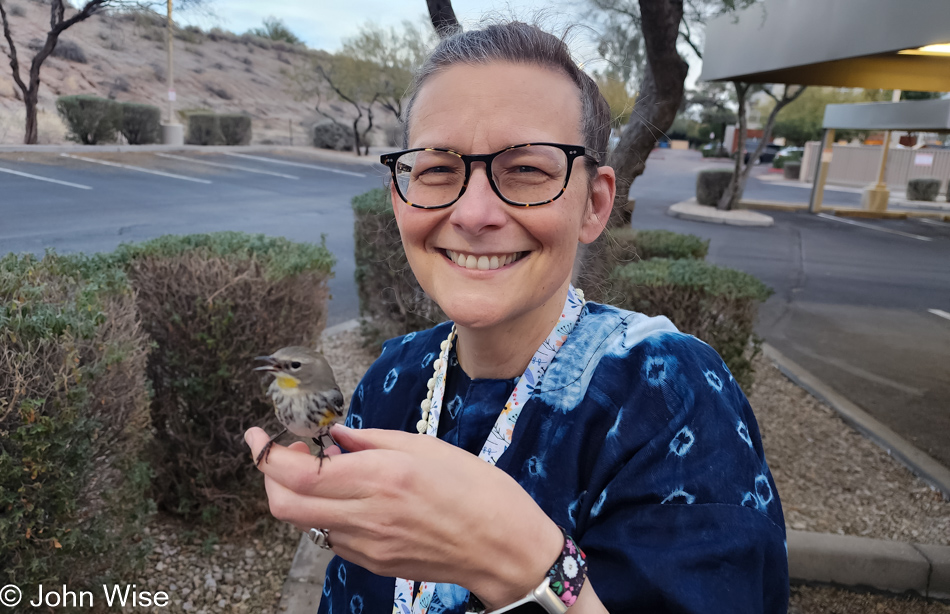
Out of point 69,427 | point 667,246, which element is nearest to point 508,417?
point 69,427

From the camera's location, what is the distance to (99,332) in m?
2.70

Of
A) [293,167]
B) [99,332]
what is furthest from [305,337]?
[293,167]

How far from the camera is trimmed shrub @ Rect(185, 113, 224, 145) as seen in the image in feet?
20.3

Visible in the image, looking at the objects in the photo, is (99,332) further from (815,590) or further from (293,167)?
(293,167)

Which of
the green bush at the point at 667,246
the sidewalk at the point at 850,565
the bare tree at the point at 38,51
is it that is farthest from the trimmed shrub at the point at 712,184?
the bare tree at the point at 38,51

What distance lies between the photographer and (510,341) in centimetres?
154

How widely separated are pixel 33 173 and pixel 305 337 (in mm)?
1910

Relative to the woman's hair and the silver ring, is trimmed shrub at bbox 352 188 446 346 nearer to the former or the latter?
the woman's hair

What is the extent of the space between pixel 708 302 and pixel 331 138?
11919 millimetres

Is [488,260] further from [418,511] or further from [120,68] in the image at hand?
[120,68]

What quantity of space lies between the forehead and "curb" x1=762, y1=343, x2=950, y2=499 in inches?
201

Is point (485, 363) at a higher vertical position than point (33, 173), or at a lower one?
lower

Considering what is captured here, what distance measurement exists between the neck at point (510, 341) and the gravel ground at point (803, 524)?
277 cm

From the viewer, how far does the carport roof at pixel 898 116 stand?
13148mm
